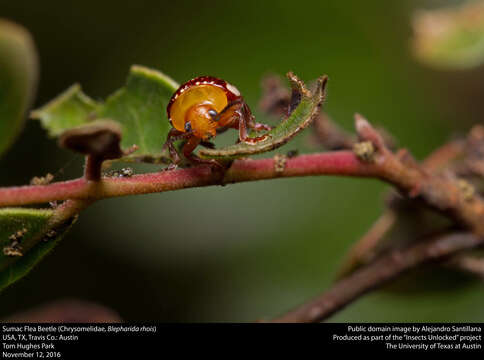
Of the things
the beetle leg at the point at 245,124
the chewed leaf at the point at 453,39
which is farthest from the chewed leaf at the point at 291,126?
the chewed leaf at the point at 453,39

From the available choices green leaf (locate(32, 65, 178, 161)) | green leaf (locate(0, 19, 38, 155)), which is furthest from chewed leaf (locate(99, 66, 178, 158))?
green leaf (locate(0, 19, 38, 155))

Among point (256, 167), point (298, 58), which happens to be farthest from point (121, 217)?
point (256, 167)

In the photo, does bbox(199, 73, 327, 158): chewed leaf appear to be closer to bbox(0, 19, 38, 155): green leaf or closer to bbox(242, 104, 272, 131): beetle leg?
bbox(242, 104, 272, 131): beetle leg

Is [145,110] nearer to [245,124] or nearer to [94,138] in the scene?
[245,124]

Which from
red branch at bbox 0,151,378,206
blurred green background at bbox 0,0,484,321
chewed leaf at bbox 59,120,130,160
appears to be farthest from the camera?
blurred green background at bbox 0,0,484,321

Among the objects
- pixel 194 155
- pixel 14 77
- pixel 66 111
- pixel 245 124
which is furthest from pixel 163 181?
pixel 66 111

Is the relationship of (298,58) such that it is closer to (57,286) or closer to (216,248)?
(216,248)

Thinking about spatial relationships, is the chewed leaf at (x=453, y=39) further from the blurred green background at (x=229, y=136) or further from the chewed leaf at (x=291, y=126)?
the chewed leaf at (x=291, y=126)
